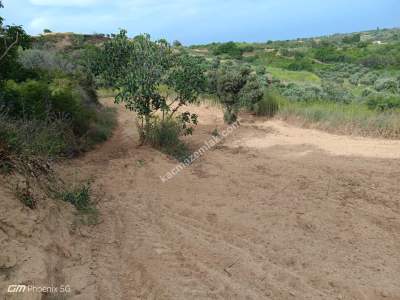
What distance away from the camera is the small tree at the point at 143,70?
841 centimetres

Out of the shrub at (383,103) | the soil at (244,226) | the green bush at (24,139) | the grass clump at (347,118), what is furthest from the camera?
the shrub at (383,103)

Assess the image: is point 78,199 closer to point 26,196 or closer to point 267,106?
point 26,196

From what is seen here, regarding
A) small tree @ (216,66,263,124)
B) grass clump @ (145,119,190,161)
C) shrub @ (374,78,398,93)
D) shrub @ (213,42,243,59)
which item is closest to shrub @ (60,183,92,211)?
grass clump @ (145,119,190,161)

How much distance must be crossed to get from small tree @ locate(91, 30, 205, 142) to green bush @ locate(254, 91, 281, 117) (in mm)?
4805

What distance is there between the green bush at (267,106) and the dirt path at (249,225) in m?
4.29

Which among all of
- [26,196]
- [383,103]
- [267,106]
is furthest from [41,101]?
[383,103]

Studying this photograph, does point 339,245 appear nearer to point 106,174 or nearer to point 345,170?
point 345,170

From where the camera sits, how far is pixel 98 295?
3.57 metres

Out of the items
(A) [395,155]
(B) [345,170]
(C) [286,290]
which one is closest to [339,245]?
(C) [286,290]

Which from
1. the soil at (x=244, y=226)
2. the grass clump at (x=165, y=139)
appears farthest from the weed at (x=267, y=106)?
the grass clump at (x=165, y=139)

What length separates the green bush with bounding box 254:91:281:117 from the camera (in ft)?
43.7

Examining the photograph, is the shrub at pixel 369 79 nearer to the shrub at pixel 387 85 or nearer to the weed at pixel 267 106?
the shrub at pixel 387 85

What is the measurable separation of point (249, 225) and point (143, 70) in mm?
4319

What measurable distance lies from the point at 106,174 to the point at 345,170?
13.5ft
